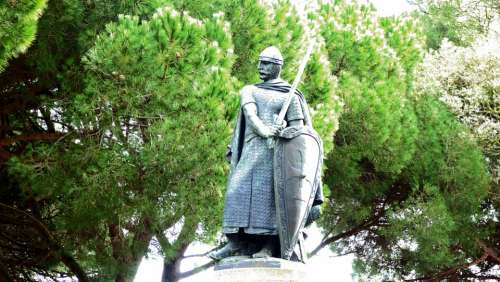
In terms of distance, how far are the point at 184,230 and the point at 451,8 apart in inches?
359

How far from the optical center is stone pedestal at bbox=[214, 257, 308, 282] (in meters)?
5.50

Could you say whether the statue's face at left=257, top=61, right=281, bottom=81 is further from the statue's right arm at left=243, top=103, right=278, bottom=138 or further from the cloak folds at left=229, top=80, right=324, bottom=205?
the statue's right arm at left=243, top=103, right=278, bottom=138

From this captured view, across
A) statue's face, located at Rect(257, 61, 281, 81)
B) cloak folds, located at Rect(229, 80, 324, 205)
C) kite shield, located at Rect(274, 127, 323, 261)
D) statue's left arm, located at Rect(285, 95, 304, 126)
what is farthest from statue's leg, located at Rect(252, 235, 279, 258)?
statue's face, located at Rect(257, 61, 281, 81)

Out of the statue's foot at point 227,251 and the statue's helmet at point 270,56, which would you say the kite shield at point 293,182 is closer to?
the statue's foot at point 227,251

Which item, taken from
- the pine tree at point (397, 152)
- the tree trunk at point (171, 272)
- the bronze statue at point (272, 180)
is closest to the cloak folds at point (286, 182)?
the bronze statue at point (272, 180)

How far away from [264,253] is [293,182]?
52cm

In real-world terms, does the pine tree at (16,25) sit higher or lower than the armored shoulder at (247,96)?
higher

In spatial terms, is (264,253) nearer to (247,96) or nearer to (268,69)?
(247,96)

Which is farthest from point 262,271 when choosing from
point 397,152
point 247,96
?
point 397,152

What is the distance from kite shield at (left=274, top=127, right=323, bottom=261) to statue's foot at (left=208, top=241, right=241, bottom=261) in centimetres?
37

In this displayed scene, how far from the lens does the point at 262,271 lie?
5508mm

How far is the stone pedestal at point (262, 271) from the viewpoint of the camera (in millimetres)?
5496

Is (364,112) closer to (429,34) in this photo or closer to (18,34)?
(429,34)

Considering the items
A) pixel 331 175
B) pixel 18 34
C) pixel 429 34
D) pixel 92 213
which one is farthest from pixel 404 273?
pixel 18 34
